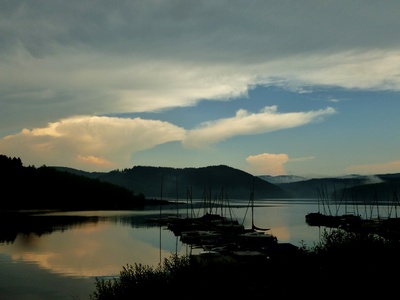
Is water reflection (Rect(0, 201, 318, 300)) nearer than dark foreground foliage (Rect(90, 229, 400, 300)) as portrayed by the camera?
No

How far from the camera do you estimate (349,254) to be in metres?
20.9

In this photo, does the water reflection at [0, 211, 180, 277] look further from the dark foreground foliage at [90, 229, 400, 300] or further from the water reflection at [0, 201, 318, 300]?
the dark foreground foliage at [90, 229, 400, 300]

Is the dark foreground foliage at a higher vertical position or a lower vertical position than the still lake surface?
higher

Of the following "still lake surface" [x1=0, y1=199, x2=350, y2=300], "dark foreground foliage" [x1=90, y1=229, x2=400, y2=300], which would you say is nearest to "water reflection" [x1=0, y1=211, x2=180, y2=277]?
"still lake surface" [x1=0, y1=199, x2=350, y2=300]

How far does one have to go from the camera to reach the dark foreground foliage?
15.5m

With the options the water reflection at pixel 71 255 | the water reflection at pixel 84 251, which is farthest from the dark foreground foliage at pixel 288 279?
the water reflection at pixel 84 251

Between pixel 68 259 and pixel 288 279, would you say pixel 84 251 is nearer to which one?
pixel 68 259

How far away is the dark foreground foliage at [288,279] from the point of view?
15531 mm

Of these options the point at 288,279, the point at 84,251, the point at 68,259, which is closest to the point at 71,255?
the point at 68,259

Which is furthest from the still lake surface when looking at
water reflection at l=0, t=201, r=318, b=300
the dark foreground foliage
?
the dark foreground foliage

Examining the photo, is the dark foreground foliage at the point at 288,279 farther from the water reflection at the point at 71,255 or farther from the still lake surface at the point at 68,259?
the water reflection at the point at 71,255

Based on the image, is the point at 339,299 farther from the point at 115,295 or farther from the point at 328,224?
the point at 328,224

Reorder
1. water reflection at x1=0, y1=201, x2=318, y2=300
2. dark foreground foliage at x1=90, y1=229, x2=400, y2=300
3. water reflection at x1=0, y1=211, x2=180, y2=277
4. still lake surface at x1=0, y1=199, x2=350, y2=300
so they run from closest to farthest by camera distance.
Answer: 1. dark foreground foliage at x1=90, y1=229, x2=400, y2=300
2. still lake surface at x1=0, y1=199, x2=350, y2=300
3. water reflection at x1=0, y1=201, x2=318, y2=300
4. water reflection at x1=0, y1=211, x2=180, y2=277

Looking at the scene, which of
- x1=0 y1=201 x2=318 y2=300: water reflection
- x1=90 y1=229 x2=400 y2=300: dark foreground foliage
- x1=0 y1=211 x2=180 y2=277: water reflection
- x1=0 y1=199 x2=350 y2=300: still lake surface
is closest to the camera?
x1=90 y1=229 x2=400 y2=300: dark foreground foliage
